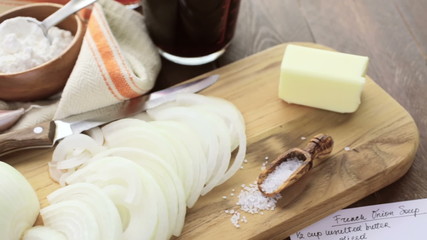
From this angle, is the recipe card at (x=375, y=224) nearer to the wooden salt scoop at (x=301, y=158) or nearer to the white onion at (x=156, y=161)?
the wooden salt scoop at (x=301, y=158)

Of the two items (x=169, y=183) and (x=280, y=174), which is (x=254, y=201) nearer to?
(x=280, y=174)

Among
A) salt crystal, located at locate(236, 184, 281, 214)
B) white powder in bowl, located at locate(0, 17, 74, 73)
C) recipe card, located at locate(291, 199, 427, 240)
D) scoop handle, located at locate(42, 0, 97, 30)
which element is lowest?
recipe card, located at locate(291, 199, 427, 240)

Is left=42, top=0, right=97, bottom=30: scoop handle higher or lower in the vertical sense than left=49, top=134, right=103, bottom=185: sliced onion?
higher

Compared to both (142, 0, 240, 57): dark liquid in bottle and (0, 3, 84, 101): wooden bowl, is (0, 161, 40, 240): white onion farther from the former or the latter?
(142, 0, 240, 57): dark liquid in bottle

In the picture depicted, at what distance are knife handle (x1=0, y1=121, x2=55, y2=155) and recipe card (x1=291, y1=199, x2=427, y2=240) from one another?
0.61m

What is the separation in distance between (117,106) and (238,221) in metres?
0.45

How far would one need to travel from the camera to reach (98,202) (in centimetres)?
107

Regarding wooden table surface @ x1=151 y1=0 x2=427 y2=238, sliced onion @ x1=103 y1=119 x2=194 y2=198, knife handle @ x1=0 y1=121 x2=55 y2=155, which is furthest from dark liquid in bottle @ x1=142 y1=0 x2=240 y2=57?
knife handle @ x1=0 y1=121 x2=55 y2=155

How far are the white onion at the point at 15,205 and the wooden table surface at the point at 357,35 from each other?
0.51 m

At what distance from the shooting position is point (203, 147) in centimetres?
121

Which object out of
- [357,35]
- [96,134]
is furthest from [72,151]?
[357,35]

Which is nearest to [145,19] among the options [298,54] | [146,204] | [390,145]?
[298,54]

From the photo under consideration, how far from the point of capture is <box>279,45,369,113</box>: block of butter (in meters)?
1.26

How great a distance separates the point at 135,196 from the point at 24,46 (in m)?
0.51
